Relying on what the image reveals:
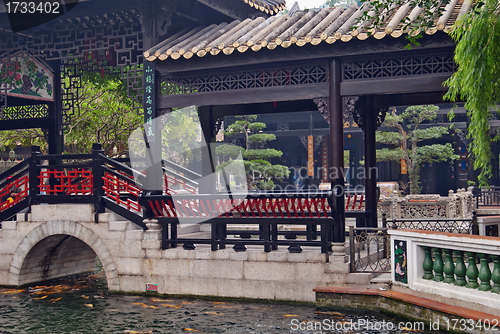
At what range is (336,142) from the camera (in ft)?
28.3

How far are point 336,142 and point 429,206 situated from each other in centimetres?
967

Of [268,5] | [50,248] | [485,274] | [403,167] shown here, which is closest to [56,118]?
[50,248]

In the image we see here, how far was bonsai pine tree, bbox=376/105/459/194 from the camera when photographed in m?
22.4

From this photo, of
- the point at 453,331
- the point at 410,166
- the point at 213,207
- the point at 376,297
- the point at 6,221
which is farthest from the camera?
the point at 410,166

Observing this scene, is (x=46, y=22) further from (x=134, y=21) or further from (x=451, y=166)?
(x=451, y=166)

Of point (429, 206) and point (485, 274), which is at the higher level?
point (429, 206)

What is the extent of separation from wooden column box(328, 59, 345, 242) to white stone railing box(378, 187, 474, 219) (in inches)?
355

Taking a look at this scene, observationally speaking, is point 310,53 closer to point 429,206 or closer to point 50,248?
point 50,248

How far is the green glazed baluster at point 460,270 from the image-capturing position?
6527 millimetres

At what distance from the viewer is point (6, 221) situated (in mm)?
10172

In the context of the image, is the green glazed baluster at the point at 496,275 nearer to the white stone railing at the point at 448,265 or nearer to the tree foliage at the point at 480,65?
the white stone railing at the point at 448,265

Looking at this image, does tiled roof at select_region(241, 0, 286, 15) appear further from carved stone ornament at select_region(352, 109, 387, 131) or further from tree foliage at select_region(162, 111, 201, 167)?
tree foliage at select_region(162, 111, 201, 167)

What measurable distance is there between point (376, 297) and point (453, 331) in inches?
58.5

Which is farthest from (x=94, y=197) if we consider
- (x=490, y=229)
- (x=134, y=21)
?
(x=490, y=229)
